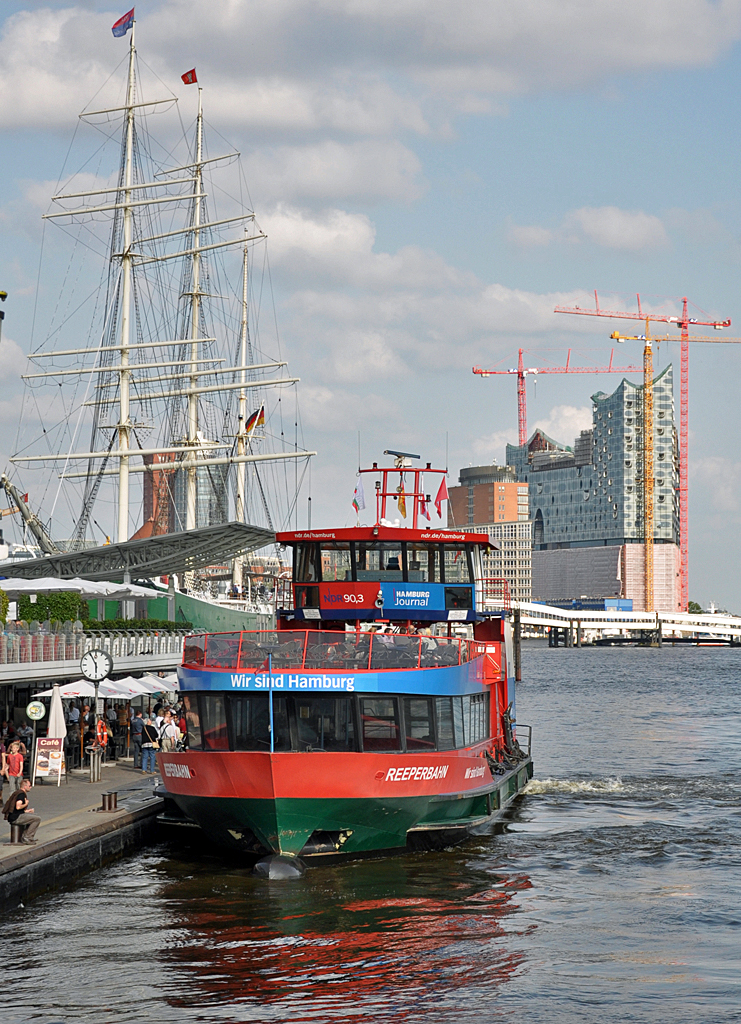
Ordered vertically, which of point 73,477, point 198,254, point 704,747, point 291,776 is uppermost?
point 198,254

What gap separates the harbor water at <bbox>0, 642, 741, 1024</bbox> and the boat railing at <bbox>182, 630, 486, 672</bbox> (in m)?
3.91

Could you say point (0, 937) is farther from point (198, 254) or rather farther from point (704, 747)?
point (198, 254)

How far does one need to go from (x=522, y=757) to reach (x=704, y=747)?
20865 millimetres

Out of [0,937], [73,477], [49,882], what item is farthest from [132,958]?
[73,477]

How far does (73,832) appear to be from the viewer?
2278cm

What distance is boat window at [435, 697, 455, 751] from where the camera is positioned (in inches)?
975

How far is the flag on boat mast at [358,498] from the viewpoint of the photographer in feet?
123

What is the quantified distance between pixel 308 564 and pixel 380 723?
9979 mm

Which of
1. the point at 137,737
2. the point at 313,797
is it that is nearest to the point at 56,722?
the point at 137,737

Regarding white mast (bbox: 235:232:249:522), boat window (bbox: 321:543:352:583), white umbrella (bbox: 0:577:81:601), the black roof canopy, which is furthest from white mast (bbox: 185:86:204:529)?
boat window (bbox: 321:543:352:583)

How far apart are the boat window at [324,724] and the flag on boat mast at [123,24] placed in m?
74.7

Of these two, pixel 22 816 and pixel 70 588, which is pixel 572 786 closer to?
pixel 70 588

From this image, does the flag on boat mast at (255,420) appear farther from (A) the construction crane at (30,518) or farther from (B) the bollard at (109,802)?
(B) the bollard at (109,802)

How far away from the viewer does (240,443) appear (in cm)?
12312
